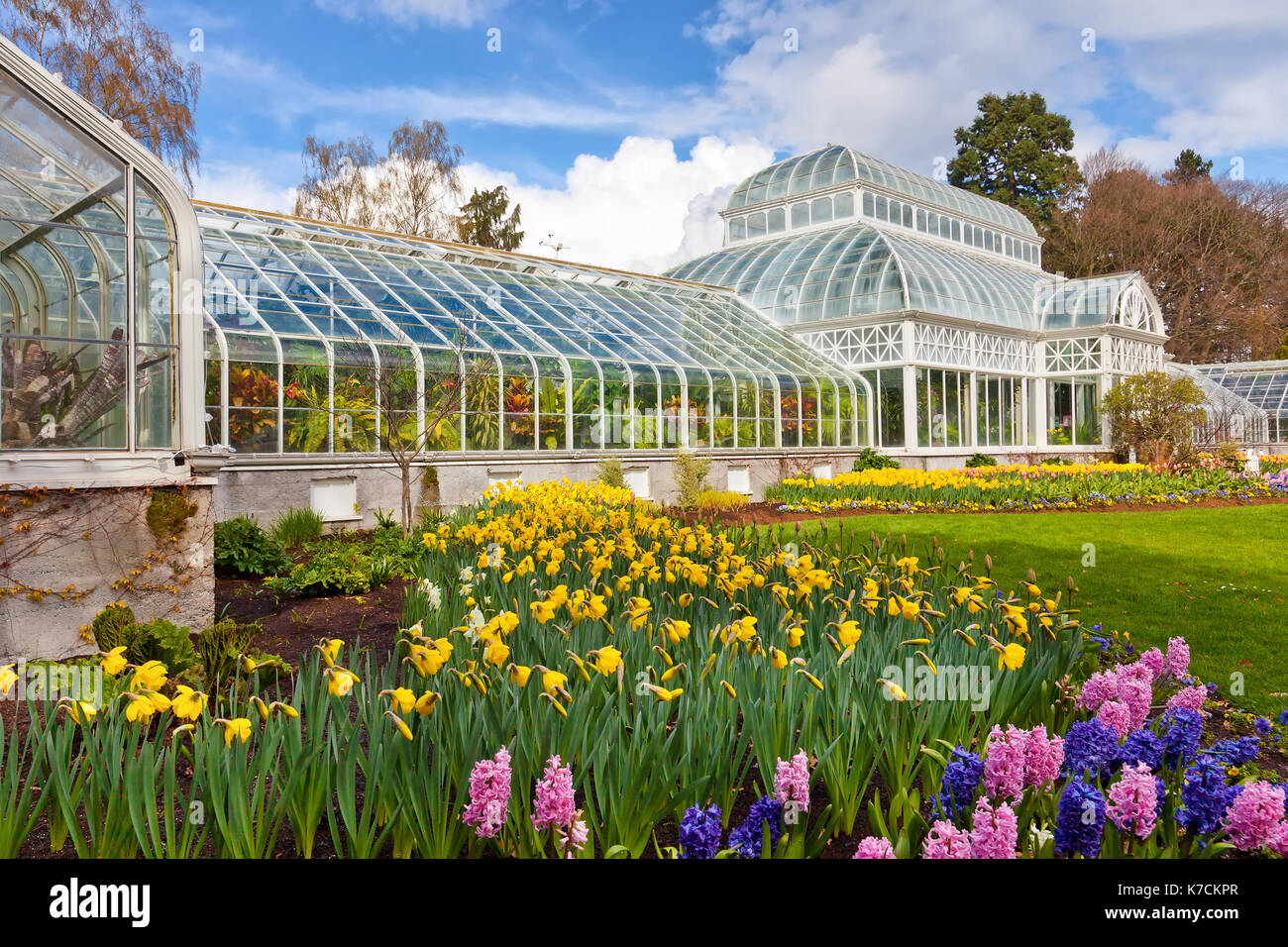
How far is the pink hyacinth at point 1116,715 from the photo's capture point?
273cm

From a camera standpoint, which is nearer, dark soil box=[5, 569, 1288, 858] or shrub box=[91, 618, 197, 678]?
dark soil box=[5, 569, 1288, 858]

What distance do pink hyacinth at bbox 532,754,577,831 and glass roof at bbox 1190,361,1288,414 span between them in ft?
128

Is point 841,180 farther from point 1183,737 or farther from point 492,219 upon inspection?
point 1183,737

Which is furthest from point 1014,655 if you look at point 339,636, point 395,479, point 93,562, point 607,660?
point 395,479

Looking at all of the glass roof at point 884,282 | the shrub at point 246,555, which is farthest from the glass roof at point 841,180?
the shrub at point 246,555

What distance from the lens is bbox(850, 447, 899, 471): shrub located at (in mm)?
18906

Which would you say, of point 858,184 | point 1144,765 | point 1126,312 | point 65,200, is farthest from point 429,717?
point 1126,312

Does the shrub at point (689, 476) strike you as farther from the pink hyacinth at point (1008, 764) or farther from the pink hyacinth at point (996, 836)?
the pink hyacinth at point (996, 836)

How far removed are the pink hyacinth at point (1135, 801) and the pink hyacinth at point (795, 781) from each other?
0.74 metres

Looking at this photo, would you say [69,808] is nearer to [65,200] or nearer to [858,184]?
[65,200]

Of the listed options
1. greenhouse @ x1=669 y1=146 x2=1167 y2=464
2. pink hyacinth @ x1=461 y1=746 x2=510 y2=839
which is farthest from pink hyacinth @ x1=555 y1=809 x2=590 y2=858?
greenhouse @ x1=669 y1=146 x2=1167 y2=464

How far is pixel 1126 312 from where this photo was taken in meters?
26.0

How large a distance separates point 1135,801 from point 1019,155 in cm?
5095

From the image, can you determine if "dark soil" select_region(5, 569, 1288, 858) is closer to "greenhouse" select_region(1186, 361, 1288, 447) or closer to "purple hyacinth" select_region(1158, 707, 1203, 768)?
"purple hyacinth" select_region(1158, 707, 1203, 768)
